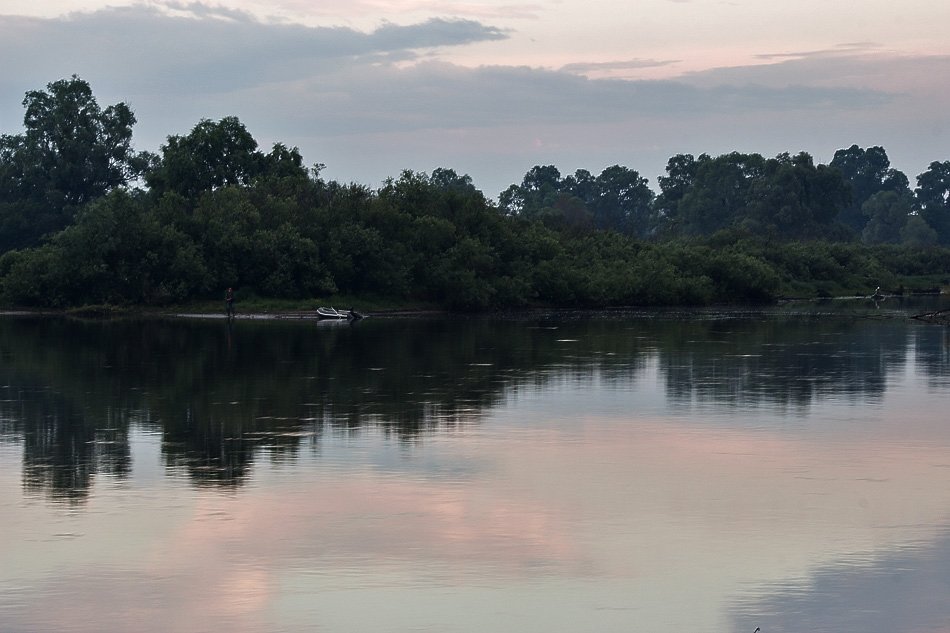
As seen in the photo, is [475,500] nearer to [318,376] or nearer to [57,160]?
[318,376]

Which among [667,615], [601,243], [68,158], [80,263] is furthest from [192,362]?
[68,158]

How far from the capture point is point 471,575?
15.7 metres

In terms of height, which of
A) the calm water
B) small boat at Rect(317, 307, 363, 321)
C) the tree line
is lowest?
the calm water

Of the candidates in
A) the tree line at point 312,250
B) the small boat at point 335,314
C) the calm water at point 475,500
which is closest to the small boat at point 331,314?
the small boat at point 335,314

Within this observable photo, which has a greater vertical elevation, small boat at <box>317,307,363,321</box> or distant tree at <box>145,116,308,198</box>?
distant tree at <box>145,116,308,198</box>

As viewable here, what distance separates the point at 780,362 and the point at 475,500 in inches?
1106

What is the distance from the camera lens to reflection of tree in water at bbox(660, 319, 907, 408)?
117 feet

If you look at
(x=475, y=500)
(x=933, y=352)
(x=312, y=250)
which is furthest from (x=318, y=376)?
(x=312, y=250)

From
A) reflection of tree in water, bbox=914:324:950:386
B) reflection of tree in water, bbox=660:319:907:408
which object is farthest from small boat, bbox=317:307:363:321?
reflection of tree in water, bbox=914:324:950:386

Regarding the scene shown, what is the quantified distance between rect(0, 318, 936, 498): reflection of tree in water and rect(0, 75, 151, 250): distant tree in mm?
58656

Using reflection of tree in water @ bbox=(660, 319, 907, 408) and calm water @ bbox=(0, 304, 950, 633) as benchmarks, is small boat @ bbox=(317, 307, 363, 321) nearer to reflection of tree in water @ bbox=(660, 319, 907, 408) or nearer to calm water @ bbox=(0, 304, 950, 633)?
reflection of tree in water @ bbox=(660, 319, 907, 408)

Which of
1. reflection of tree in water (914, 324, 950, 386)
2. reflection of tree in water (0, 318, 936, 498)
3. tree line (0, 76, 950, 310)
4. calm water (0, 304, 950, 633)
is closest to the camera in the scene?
calm water (0, 304, 950, 633)

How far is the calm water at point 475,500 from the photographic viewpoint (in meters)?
14.4

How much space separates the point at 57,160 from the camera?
131 metres
